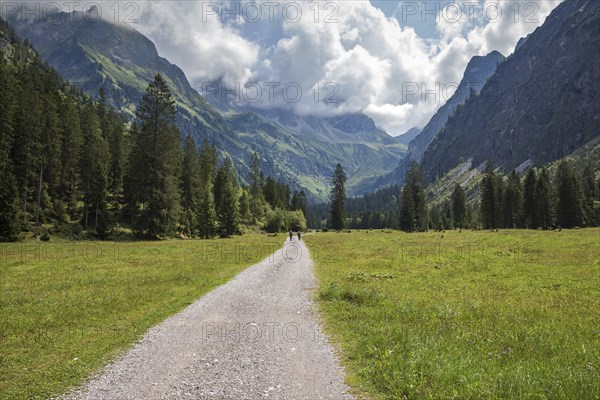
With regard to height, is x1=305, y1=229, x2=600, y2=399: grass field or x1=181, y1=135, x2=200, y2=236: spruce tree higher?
x1=181, y1=135, x2=200, y2=236: spruce tree

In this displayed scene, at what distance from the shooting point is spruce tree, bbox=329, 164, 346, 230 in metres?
110

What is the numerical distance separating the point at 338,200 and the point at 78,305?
9786cm

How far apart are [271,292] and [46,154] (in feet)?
184

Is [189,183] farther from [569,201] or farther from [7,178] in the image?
[569,201]

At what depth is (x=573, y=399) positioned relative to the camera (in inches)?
254

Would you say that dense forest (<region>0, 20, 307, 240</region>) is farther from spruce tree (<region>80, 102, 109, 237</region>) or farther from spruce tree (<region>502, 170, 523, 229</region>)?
spruce tree (<region>502, 170, 523, 229</region>)

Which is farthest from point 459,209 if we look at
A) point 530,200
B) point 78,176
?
point 78,176

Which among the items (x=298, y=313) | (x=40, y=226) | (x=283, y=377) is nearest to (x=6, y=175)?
(x=40, y=226)

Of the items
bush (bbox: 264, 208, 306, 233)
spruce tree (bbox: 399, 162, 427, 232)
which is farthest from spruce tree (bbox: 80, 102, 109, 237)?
spruce tree (bbox: 399, 162, 427, 232)

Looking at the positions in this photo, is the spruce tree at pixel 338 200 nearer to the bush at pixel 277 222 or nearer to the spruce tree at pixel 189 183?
the bush at pixel 277 222

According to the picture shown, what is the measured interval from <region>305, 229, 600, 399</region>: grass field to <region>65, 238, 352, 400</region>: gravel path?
93 cm

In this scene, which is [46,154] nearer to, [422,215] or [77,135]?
[77,135]

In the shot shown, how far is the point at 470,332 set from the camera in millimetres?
11500

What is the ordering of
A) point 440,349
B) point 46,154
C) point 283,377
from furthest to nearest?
point 46,154
point 440,349
point 283,377
